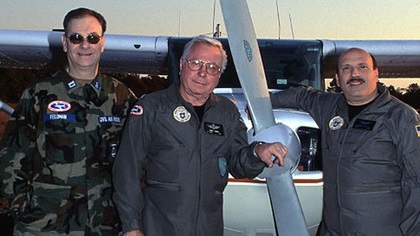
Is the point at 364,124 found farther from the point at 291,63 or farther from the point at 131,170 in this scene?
the point at 291,63

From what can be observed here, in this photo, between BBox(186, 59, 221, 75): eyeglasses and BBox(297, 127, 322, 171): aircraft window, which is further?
BBox(297, 127, 322, 171): aircraft window

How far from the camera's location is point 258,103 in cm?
371

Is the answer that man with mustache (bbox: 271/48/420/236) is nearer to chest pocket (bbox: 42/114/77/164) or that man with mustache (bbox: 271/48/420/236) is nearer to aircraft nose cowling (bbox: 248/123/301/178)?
aircraft nose cowling (bbox: 248/123/301/178)

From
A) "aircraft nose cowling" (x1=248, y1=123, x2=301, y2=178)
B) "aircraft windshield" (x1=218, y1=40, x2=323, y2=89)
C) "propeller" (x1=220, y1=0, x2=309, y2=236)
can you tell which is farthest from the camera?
"aircraft windshield" (x1=218, y1=40, x2=323, y2=89)

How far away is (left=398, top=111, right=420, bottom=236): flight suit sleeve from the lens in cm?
324

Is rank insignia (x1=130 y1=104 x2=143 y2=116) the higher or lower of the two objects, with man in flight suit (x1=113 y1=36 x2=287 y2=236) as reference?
higher

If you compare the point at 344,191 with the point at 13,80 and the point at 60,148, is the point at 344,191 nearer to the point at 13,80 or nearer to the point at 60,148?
the point at 60,148

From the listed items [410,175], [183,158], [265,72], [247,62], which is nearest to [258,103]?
[247,62]

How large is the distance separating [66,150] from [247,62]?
1.37 m

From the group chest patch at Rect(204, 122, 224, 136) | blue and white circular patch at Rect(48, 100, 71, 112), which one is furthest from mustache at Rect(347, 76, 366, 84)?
blue and white circular patch at Rect(48, 100, 71, 112)

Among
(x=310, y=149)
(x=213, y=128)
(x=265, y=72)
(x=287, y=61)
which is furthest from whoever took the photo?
(x=287, y=61)

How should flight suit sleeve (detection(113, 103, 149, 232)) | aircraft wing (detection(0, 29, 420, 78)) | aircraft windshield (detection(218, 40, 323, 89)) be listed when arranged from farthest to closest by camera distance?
aircraft wing (detection(0, 29, 420, 78)) → aircraft windshield (detection(218, 40, 323, 89)) → flight suit sleeve (detection(113, 103, 149, 232))

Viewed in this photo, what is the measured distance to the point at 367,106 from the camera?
136 inches

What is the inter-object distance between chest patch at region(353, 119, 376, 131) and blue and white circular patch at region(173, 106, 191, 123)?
105 centimetres
